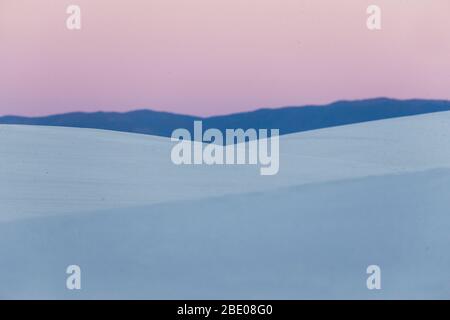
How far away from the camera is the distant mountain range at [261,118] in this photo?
1.72m

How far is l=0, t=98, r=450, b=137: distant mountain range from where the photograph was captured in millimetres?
1722

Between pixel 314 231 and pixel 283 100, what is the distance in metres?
0.37

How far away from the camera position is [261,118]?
173cm

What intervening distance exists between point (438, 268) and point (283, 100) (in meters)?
0.64

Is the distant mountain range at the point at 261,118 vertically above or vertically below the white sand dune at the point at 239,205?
above

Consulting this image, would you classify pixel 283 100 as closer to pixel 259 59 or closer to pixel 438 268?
pixel 259 59

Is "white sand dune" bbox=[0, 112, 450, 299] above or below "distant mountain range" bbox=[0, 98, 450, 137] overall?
below

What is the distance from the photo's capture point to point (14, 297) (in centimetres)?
176

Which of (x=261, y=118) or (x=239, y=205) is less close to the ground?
(x=261, y=118)
